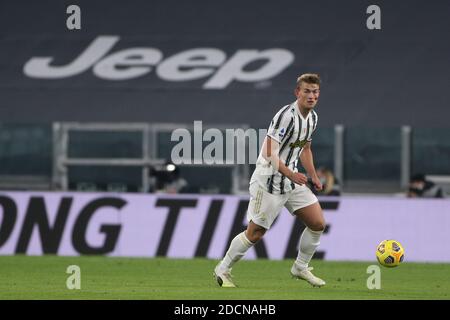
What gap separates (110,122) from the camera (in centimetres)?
2112

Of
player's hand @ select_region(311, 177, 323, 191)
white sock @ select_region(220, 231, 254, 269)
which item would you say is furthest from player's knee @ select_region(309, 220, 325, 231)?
white sock @ select_region(220, 231, 254, 269)

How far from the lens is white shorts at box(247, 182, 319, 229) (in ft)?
44.5

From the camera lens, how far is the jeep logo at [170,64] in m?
21.1

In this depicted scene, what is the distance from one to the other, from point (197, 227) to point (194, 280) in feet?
14.3

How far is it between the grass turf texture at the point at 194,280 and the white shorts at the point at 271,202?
722mm

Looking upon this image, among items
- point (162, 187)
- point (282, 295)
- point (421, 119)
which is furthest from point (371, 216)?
point (282, 295)

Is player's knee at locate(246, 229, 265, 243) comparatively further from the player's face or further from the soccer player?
the player's face

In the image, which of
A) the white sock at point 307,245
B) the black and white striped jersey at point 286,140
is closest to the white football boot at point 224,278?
the white sock at point 307,245

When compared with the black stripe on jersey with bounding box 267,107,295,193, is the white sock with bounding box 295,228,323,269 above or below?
below

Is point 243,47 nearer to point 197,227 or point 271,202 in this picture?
point 197,227

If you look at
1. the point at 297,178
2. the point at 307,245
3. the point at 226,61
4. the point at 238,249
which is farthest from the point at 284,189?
the point at 226,61

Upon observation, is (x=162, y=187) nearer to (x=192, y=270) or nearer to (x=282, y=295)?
(x=192, y=270)

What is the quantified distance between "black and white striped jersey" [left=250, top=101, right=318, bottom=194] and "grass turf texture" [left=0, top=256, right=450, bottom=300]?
3.52 ft

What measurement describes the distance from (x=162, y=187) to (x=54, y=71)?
2.48 metres
